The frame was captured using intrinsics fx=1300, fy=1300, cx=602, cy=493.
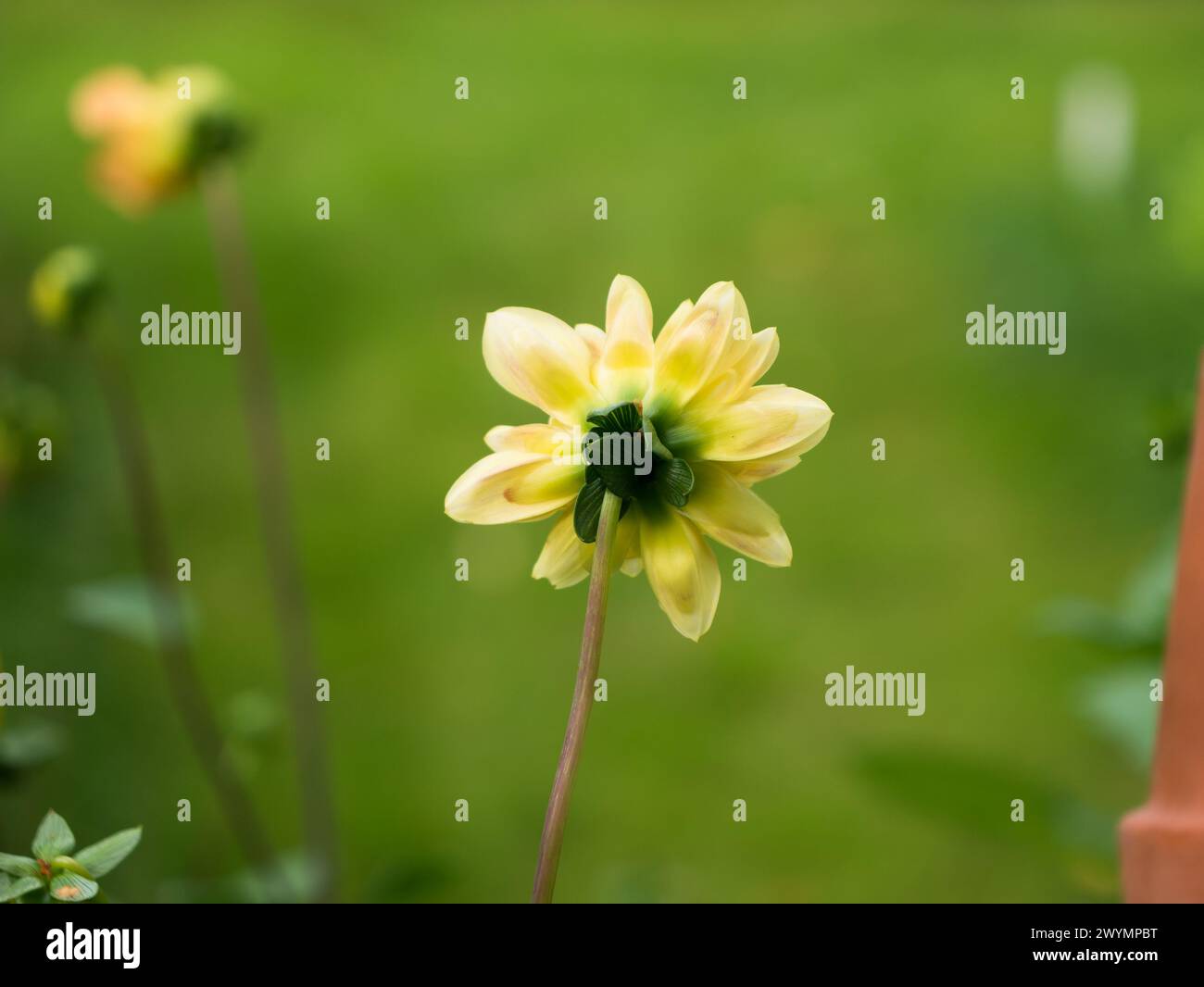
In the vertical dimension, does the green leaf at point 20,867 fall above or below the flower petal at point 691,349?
below

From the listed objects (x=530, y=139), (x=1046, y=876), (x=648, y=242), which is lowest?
(x=1046, y=876)

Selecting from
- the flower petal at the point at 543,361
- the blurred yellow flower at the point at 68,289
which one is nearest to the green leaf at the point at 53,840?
the flower petal at the point at 543,361

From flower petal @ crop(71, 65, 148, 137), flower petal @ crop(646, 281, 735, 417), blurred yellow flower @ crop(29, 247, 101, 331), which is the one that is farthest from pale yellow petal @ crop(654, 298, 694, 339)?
flower petal @ crop(71, 65, 148, 137)

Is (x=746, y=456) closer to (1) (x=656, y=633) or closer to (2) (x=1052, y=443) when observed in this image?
(1) (x=656, y=633)

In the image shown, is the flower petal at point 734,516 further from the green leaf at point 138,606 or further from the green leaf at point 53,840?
the green leaf at point 138,606

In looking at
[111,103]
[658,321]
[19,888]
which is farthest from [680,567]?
[658,321]

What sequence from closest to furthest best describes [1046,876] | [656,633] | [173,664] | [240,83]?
1. [173,664]
2. [1046,876]
3. [656,633]
4. [240,83]

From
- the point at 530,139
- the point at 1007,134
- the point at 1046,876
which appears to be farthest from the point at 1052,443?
the point at 530,139
